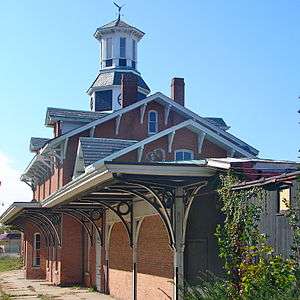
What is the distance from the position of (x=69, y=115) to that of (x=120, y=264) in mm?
11405

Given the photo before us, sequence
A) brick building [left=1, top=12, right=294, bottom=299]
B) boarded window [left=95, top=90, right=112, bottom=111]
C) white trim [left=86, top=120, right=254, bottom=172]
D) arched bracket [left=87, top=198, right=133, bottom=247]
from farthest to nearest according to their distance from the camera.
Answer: boarded window [left=95, top=90, right=112, bottom=111]
white trim [left=86, top=120, right=254, bottom=172]
arched bracket [left=87, top=198, right=133, bottom=247]
brick building [left=1, top=12, right=294, bottom=299]

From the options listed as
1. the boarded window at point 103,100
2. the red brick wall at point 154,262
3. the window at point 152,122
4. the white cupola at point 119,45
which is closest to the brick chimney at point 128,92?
the window at point 152,122

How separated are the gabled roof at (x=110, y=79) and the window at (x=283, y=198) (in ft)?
96.1

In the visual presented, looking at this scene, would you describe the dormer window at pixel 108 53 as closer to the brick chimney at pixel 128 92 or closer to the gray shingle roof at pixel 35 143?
the gray shingle roof at pixel 35 143

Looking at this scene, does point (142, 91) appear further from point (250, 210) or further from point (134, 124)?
point (250, 210)

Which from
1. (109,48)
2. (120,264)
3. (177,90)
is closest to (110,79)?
(109,48)

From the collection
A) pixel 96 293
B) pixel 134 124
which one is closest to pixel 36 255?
pixel 134 124

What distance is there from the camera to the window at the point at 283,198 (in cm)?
940

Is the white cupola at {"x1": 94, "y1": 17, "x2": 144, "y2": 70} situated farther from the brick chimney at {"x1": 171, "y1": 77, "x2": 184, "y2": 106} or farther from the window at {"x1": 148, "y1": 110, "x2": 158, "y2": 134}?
the window at {"x1": 148, "y1": 110, "x2": 158, "y2": 134}

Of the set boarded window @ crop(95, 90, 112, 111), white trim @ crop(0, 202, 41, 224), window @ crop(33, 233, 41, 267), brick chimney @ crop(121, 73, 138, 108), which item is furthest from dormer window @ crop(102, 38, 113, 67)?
white trim @ crop(0, 202, 41, 224)

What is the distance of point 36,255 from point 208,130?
12589 millimetres

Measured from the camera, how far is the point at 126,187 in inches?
523

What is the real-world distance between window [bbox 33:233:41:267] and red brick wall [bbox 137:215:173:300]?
57.0 feet

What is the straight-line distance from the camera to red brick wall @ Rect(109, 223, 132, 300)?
18036 millimetres
